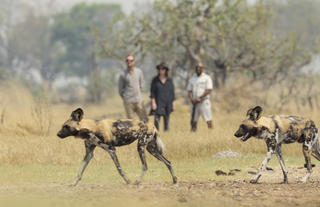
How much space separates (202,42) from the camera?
90.2ft

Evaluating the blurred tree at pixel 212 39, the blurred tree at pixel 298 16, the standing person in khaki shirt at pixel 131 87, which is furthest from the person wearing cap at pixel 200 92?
the blurred tree at pixel 298 16

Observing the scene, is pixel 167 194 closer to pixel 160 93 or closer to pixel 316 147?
pixel 316 147

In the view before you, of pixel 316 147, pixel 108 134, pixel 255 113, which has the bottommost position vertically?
pixel 316 147

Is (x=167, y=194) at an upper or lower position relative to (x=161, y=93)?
lower

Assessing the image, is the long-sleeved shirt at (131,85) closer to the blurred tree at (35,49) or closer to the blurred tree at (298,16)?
the blurred tree at (298,16)

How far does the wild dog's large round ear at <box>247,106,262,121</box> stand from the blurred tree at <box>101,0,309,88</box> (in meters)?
17.1

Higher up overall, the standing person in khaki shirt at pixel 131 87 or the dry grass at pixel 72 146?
the standing person in khaki shirt at pixel 131 87

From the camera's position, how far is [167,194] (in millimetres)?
7824

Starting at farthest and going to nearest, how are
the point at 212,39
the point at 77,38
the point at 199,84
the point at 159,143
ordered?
the point at 77,38
the point at 212,39
the point at 199,84
the point at 159,143

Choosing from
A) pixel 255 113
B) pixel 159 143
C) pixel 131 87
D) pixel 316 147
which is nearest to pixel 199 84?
pixel 131 87

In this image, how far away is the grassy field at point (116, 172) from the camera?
24.7ft

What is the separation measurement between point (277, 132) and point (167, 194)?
228cm

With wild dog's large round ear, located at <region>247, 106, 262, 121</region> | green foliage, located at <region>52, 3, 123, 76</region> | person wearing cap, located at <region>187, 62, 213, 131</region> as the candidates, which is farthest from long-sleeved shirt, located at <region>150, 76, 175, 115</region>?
green foliage, located at <region>52, 3, 123, 76</region>

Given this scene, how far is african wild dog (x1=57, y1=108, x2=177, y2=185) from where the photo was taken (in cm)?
828
